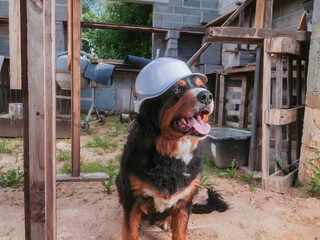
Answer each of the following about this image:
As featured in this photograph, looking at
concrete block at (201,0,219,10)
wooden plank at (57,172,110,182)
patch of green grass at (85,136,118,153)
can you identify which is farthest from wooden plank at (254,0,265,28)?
concrete block at (201,0,219,10)

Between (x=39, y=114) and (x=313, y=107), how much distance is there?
296 centimetres

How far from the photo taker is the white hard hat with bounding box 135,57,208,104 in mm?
1783

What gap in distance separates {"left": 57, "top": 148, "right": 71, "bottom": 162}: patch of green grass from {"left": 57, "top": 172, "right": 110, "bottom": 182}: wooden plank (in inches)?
33.6

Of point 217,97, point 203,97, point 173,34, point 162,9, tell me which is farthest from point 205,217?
point 162,9

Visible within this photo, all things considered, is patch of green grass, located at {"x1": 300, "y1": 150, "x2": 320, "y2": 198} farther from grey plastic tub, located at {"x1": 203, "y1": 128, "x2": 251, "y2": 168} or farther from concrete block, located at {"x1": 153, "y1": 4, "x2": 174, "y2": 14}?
concrete block, located at {"x1": 153, "y1": 4, "x2": 174, "y2": 14}

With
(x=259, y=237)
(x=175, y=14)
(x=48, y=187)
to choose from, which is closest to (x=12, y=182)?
(x=48, y=187)

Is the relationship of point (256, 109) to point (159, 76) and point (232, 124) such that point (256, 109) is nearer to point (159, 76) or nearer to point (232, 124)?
→ point (159, 76)

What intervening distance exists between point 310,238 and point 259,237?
438 millimetres

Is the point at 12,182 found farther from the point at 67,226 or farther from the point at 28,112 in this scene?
the point at 28,112

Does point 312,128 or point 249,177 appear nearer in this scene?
point 312,128

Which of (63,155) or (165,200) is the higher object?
(165,200)

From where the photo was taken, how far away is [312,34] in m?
2.99

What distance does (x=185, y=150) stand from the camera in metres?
1.92

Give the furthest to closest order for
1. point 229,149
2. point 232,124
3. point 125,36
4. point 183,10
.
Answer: point 125,36, point 183,10, point 232,124, point 229,149
